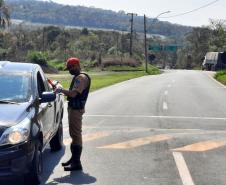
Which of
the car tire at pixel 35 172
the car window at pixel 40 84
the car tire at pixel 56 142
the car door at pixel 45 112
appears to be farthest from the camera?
the car tire at pixel 56 142

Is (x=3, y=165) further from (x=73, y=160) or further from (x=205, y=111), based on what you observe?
(x=205, y=111)

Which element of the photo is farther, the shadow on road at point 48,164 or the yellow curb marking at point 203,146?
the yellow curb marking at point 203,146

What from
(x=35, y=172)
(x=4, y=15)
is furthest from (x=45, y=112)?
(x=4, y=15)

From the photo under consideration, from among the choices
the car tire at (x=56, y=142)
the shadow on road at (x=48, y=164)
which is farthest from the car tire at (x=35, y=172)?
the car tire at (x=56, y=142)

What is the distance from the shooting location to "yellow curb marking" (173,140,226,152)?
35.9 feet

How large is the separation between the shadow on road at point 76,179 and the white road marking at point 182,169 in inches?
52.1

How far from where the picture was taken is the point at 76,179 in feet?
27.0

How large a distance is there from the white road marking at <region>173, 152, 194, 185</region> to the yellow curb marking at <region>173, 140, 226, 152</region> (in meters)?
0.56

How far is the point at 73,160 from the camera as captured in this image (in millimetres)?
8820

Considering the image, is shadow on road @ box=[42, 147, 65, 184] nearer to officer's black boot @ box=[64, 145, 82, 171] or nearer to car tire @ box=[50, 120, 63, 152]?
car tire @ box=[50, 120, 63, 152]

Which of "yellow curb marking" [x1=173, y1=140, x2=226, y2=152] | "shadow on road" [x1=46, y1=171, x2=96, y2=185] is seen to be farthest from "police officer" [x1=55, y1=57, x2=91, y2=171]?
"yellow curb marking" [x1=173, y1=140, x2=226, y2=152]

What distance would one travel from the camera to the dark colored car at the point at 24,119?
6.86 meters

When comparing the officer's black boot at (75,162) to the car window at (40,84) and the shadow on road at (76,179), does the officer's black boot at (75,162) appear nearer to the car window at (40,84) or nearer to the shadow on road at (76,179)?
the shadow on road at (76,179)

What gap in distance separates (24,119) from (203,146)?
5119 mm
